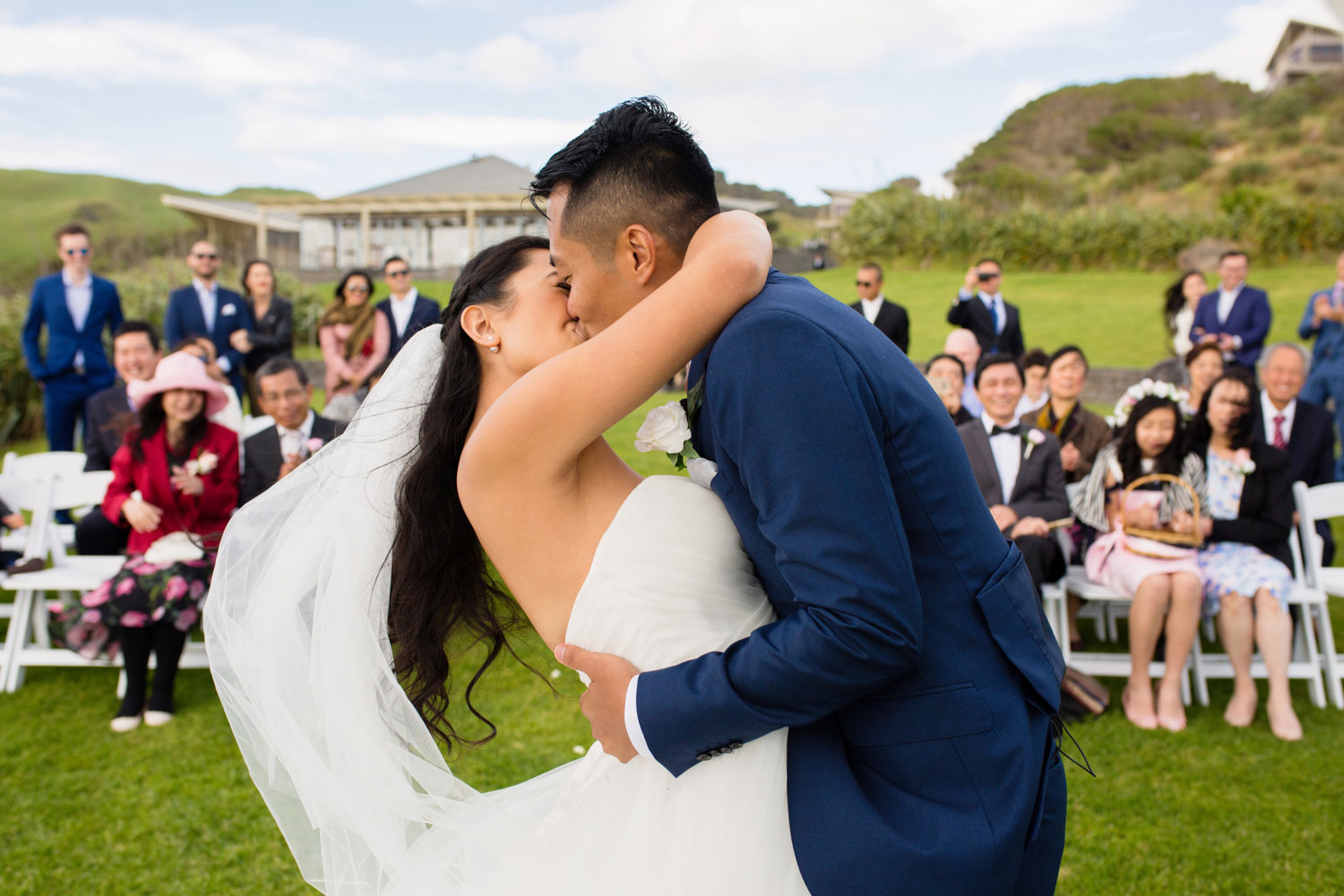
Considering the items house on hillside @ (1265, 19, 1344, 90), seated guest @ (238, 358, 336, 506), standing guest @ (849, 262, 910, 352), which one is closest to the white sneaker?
seated guest @ (238, 358, 336, 506)

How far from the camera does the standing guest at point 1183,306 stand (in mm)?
11000

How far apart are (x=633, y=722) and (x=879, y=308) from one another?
898cm

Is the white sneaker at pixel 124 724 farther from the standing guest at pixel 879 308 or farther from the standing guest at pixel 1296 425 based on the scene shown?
the standing guest at pixel 879 308

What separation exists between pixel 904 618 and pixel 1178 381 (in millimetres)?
8570

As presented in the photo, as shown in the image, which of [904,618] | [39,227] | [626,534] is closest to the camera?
[904,618]

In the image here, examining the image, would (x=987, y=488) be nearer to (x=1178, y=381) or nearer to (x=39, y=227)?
(x=1178, y=381)

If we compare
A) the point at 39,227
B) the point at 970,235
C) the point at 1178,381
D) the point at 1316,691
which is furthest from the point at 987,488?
the point at 39,227

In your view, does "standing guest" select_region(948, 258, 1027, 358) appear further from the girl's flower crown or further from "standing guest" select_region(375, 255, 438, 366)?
"standing guest" select_region(375, 255, 438, 366)

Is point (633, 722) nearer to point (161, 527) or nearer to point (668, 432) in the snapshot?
point (668, 432)

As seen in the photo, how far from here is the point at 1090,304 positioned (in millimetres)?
21906

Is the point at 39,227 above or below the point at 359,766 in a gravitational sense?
above

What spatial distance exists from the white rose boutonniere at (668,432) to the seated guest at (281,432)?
4615mm

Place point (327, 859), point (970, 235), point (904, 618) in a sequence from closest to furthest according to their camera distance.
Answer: point (904, 618)
point (327, 859)
point (970, 235)

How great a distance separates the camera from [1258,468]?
5.87 m
